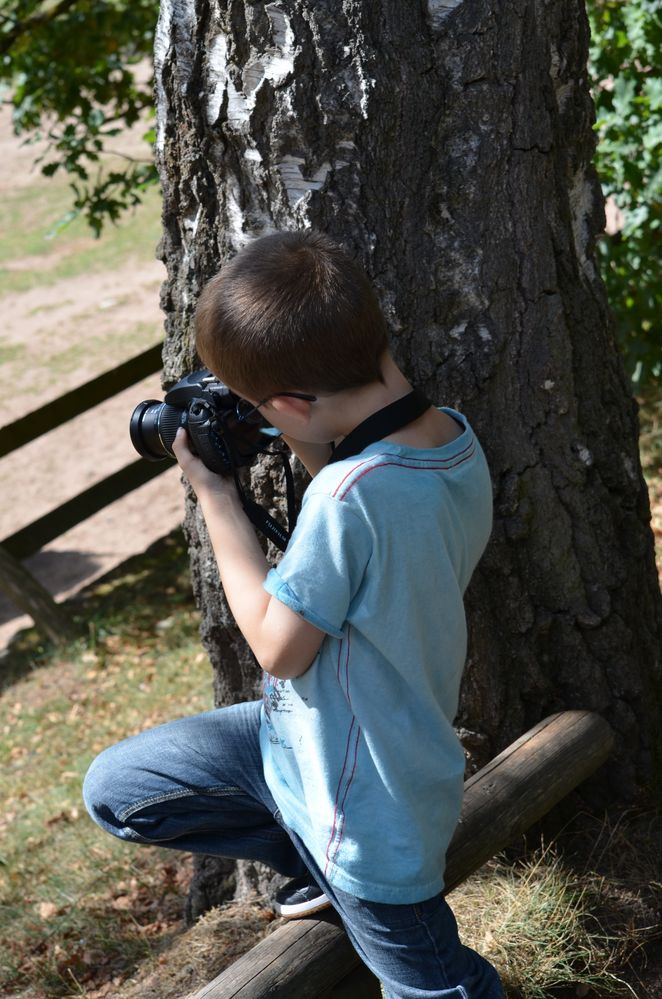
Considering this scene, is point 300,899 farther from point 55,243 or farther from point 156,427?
point 55,243

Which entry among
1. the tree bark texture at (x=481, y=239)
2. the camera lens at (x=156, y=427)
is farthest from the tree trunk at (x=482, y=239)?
the camera lens at (x=156, y=427)

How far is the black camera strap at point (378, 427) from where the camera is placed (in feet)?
5.60

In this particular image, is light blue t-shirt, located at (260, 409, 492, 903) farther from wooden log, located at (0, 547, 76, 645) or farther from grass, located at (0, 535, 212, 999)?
wooden log, located at (0, 547, 76, 645)

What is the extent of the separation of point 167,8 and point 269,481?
1085mm

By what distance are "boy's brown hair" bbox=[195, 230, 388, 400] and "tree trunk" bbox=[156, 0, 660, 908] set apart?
563 millimetres

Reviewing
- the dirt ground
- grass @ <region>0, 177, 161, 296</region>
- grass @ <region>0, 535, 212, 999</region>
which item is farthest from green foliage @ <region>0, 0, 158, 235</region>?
grass @ <region>0, 177, 161, 296</region>

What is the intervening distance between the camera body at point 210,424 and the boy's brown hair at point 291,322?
14 centimetres

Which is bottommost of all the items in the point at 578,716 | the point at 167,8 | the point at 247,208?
the point at 578,716

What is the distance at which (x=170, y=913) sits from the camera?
326 centimetres

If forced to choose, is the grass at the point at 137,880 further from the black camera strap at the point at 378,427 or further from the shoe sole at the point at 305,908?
the black camera strap at the point at 378,427

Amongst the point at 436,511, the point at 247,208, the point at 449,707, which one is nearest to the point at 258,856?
the point at 449,707

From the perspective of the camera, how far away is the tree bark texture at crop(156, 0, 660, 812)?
2166 millimetres

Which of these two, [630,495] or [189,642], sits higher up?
[630,495]

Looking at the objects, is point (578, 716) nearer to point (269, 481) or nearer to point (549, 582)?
point (549, 582)
